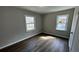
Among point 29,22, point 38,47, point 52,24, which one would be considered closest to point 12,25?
point 29,22

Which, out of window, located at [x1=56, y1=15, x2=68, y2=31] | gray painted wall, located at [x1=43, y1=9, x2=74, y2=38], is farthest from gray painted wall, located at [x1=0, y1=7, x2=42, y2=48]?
window, located at [x1=56, y1=15, x2=68, y2=31]

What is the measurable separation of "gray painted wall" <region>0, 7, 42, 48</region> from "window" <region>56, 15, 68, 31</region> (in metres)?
2.72

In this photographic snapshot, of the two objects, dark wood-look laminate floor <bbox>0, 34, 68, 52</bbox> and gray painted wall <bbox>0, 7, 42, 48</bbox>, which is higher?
gray painted wall <bbox>0, 7, 42, 48</bbox>

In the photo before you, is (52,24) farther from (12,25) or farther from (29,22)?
(12,25)

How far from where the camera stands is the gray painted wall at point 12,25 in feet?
7.61

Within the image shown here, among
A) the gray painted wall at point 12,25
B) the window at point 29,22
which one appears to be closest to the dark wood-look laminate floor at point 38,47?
the gray painted wall at point 12,25

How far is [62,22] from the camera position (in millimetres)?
3838

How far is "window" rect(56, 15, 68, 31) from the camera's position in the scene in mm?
3637

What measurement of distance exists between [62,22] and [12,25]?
360 cm

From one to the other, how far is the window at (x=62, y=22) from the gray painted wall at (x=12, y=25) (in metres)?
2.72

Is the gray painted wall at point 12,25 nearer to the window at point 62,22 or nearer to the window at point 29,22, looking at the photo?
the window at point 29,22

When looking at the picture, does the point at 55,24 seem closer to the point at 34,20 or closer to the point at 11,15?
the point at 34,20

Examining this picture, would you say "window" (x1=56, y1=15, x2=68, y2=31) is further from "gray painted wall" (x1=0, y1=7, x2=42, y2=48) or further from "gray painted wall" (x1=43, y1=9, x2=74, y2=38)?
"gray painted wall" (x1=0, y1=7, x2=42, y2=48)
